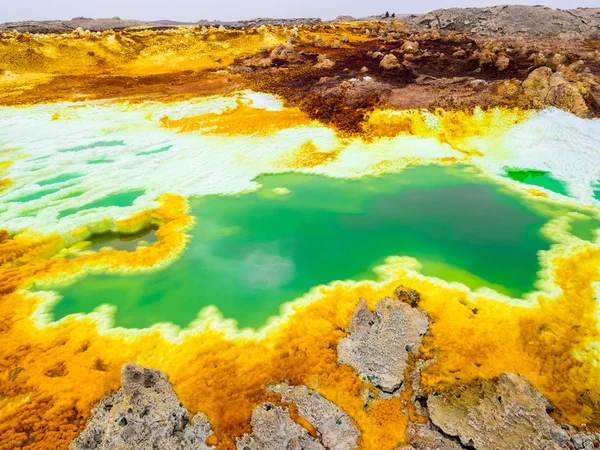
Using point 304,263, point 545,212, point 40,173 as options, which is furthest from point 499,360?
point 40,173

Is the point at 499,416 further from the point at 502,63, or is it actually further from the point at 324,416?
the point at 502,63

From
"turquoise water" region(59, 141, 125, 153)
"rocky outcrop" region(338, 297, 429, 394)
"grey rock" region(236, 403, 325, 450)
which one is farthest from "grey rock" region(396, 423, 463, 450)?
"turquoise water" region(59, 141, 125, 153)

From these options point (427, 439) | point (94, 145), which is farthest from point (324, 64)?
point (427, 439)

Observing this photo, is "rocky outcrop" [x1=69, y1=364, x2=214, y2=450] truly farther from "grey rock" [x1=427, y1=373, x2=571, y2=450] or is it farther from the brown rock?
the brown rock

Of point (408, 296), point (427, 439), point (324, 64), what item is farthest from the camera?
point (324, 64)

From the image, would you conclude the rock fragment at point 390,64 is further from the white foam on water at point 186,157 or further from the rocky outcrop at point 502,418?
the rocky outcrop at point 502,418

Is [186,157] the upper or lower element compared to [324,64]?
lower
